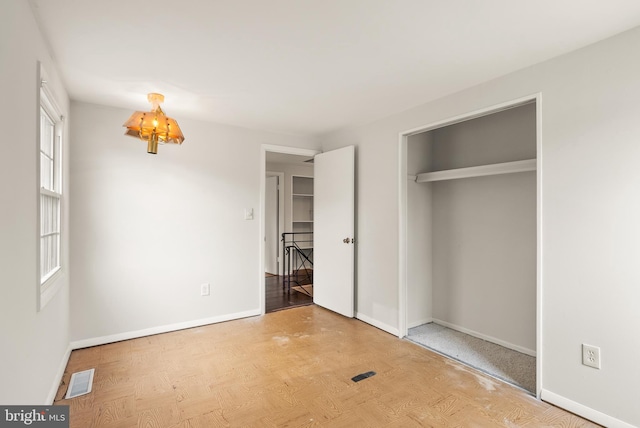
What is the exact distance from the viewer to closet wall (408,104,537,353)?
115 inches

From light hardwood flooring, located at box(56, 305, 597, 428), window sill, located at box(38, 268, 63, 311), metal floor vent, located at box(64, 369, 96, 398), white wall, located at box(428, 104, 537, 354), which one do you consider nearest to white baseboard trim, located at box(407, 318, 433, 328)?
white wall, located at box(428, 104, 537, 354)

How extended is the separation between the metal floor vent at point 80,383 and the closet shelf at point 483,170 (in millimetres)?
3432

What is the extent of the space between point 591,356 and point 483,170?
5.24 feet

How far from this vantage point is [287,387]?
231 centimetres

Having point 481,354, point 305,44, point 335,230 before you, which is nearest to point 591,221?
point 481,354

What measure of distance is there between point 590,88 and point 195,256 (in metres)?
3.66

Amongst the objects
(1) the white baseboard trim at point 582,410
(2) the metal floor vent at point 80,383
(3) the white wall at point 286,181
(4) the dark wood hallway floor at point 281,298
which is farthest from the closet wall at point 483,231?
(3) the white wall at point 286,181

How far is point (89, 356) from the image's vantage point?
2.82 metres

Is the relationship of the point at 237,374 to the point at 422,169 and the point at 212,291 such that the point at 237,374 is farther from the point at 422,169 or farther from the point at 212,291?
the point at 422,169

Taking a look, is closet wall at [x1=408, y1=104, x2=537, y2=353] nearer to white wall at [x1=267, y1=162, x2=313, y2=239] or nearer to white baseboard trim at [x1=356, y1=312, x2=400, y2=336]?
white baseboard trim at [x1=356, y1=312, x2=400, y2=336]

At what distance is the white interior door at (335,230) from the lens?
3.80 metres

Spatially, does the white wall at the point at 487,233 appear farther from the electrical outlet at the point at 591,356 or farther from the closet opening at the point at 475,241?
the electrical outlet at the point at 591,356

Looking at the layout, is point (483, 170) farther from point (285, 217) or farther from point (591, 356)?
point (285, 217)

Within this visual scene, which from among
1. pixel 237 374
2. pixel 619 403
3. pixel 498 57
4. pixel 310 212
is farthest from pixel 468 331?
pixel 310 212
